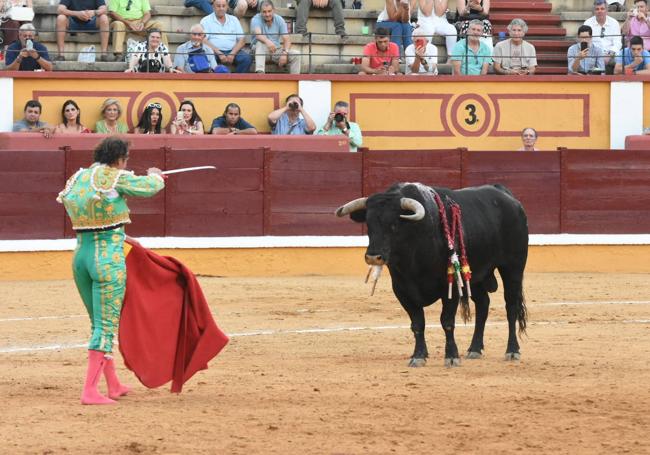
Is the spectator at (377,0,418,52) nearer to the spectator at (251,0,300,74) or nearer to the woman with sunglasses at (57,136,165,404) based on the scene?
the spectator at (251,0,300,74)

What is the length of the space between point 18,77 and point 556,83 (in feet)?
18.3

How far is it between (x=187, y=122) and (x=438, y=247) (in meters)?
6.78

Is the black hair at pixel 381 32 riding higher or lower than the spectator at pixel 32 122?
higher

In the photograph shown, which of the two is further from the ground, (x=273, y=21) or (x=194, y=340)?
(x=273, y=21)

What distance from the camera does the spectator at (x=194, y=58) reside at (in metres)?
→ 14.8

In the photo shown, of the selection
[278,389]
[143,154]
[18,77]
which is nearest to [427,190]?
[278,389]

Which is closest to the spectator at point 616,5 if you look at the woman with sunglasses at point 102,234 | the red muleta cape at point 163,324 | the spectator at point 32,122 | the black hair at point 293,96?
the black hair at point 293,96

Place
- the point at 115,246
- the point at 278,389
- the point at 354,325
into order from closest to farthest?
1. the point at 115,246
2. the point at 278,389
3. the point at 354,325

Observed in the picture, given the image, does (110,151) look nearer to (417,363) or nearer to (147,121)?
(417,363)

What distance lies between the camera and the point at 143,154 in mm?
13812

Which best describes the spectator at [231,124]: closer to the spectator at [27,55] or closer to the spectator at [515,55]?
the spectator at [27,55]

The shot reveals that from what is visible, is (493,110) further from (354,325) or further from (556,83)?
(354,325)

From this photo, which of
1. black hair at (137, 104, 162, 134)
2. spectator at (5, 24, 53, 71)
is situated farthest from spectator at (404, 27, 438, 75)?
spectator at (5, 24, 53, 71)

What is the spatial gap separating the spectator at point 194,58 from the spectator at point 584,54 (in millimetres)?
3854
